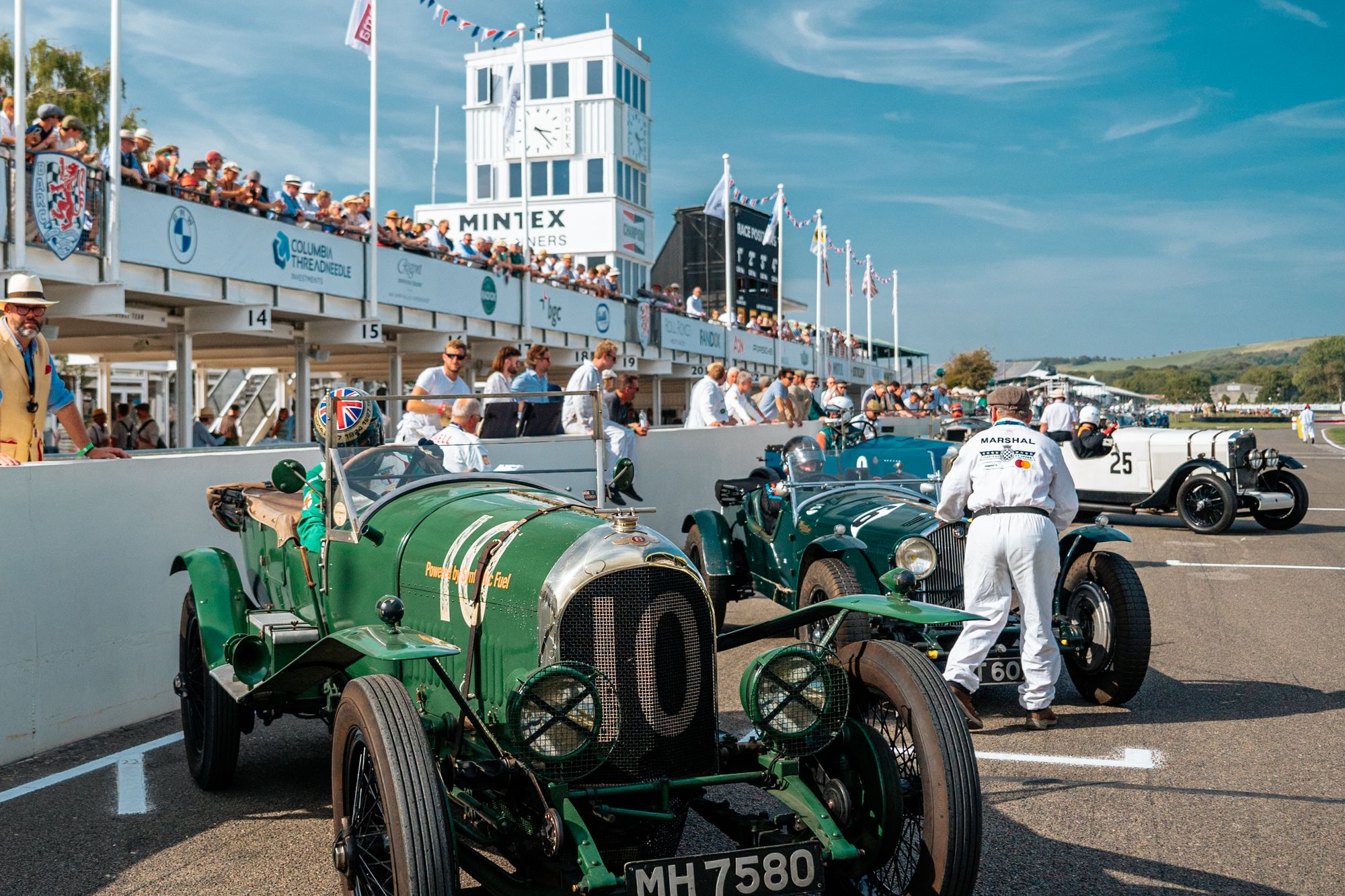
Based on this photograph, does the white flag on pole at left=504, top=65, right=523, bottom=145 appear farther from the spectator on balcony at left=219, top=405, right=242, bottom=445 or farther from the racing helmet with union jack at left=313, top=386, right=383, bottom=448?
the racing helmet with union jack at left=313, top=386, right=383, bottom=448

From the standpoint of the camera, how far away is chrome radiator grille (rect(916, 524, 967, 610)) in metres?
7.28

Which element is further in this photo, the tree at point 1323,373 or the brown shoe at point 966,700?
the tree at point 1323,373

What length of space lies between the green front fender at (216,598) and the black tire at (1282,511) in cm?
1380

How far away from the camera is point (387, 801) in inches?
128

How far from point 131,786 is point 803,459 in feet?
16.7

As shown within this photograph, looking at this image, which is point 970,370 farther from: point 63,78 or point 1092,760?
point 1092,760

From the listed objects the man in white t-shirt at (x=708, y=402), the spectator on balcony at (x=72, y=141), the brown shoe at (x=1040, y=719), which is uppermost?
the spectator on balcony at (x=72, y=141)

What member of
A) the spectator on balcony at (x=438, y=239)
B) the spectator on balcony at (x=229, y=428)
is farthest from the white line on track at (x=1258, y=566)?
the spectator on balcony at (x=438, y=239)

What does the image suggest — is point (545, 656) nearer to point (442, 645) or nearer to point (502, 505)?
point (442, 645)

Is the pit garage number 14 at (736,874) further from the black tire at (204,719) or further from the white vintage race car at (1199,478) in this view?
the white vintage race car at (1199,478)

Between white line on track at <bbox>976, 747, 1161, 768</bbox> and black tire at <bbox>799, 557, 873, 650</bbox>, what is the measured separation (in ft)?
3.22

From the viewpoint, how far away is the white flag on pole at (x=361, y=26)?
1934cm

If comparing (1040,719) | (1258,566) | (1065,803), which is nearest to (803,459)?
(1040,719)

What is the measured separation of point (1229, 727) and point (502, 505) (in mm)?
4101
